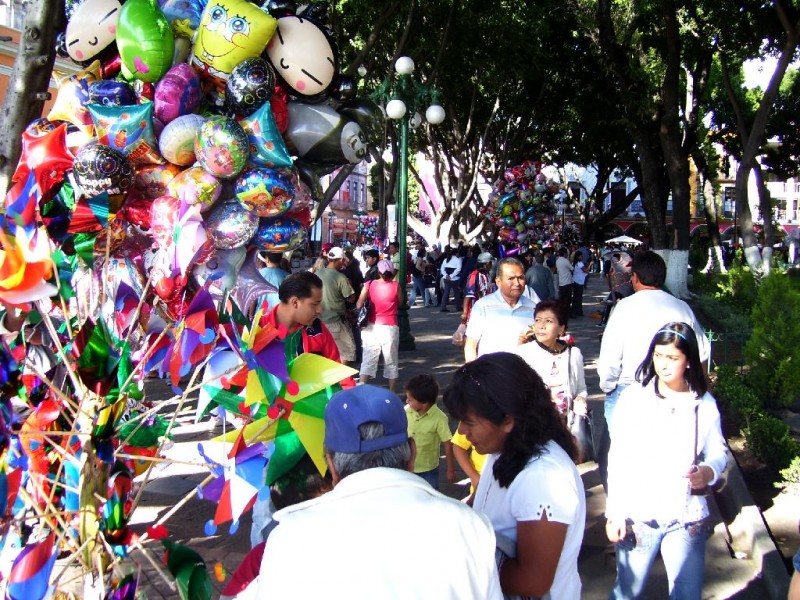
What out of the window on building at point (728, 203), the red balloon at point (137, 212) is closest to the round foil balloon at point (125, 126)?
the red balloon at point (137, 212)

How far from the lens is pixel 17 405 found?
104 inches

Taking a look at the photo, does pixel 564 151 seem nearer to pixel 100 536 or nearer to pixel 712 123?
pixel 712 123

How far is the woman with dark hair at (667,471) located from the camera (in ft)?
9.87

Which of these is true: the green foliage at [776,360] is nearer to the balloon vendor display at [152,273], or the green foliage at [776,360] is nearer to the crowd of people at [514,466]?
the crowd of people at [514,466]

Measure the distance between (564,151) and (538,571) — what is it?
30484 mm

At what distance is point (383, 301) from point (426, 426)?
3.78 metres

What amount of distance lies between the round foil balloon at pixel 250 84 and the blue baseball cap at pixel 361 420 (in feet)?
8.73

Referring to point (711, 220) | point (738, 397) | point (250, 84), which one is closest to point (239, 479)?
point (250, 84)

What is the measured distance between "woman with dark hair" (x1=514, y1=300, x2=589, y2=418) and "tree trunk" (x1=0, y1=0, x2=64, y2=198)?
3.04 meters

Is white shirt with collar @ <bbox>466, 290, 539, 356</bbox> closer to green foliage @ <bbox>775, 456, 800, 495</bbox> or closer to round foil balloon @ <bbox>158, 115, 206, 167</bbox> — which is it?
round foil balloon @ <bbox>158, 115, 206, 167</bbox>

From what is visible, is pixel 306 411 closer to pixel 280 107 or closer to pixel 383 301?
pixel 280 107

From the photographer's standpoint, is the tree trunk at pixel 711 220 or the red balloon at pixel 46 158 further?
the tree trunk at pixel 711 220

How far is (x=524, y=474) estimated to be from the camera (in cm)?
210

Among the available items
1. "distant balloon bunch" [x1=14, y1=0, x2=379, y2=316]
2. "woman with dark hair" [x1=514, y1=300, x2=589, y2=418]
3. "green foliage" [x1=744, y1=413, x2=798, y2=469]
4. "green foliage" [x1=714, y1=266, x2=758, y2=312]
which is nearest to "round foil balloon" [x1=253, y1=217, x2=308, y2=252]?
"distant balloon bunch" [x1=14, y1=0, x2=379, y2=316]
